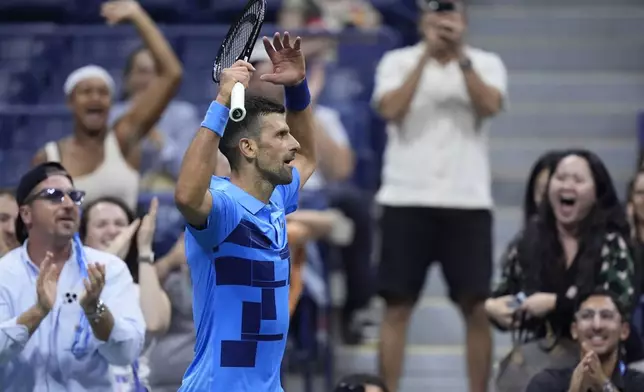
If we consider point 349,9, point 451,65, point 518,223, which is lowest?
point 518,223

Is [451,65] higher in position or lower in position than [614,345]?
higher

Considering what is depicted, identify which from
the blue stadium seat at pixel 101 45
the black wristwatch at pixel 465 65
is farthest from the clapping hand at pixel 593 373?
the blue stadium seat at pixel 101 45

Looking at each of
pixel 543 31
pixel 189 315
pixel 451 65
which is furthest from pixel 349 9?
pixel 189 315

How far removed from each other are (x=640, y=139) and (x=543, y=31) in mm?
2072

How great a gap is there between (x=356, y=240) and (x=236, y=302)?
14.1ft

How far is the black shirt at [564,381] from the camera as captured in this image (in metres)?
6.28

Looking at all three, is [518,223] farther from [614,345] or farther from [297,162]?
[297,162]

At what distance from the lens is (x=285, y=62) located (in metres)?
5.42

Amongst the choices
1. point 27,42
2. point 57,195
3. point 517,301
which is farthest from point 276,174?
point 27,42

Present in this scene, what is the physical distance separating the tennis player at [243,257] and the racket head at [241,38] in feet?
0.44

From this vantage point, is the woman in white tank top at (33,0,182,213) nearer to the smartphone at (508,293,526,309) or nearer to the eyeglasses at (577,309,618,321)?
the smartphone at (508,293,526,309)

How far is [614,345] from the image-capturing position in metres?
6.34

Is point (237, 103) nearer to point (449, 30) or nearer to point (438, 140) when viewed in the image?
point (449, 30)

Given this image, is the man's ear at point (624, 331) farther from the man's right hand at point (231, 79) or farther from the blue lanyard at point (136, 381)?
the man's right hand at point (231, 79)
